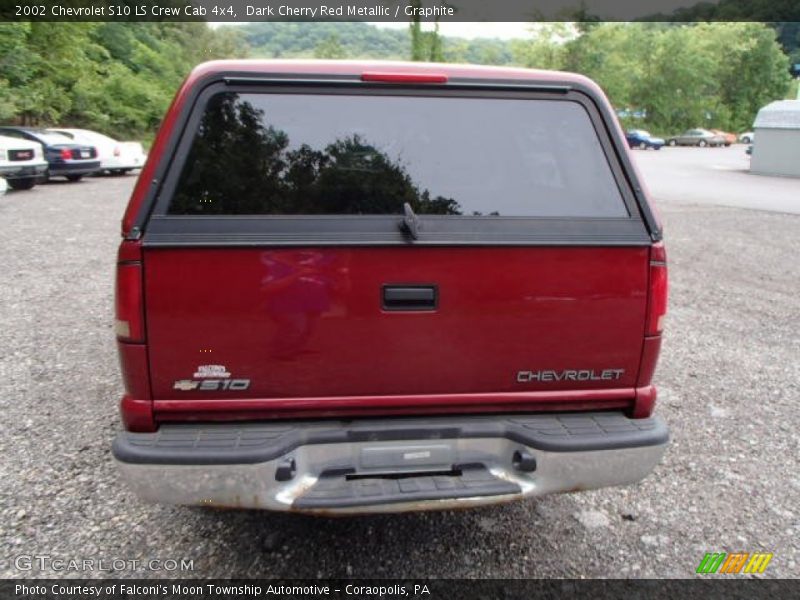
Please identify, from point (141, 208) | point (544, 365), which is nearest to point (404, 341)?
point (544, 365)

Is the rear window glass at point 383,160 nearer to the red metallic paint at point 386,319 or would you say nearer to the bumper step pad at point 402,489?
the red metallic paint at point 386,319

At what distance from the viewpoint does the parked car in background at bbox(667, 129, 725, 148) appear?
5188cm

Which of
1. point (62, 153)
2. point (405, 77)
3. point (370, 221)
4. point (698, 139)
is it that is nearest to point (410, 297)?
point (370, 221)

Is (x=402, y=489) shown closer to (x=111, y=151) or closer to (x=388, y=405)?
(x=388, y=405)

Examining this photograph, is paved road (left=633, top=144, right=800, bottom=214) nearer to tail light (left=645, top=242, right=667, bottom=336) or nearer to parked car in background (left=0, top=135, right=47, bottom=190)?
tail light (left=645, top=242, right=667, bottom=336)

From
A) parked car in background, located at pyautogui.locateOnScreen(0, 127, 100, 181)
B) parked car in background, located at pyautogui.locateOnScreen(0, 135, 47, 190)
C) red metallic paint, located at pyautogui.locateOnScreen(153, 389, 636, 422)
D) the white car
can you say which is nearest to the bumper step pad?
red metallic paint, located at pyautogui.locateOnScreen(153, 389, 636, 422)

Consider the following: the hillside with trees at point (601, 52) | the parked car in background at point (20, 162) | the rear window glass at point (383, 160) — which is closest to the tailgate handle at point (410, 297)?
the rear window glass at point (383, 160)

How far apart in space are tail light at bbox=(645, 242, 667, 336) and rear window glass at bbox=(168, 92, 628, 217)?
22 centimetres

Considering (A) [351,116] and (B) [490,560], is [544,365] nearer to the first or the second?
(B) [490,560]

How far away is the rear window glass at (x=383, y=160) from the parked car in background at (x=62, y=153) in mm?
16086

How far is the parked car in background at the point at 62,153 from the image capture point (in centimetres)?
1619

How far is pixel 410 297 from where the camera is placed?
2.34 metres

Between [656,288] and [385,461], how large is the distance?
1.26m

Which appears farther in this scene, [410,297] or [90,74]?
[90,74]
